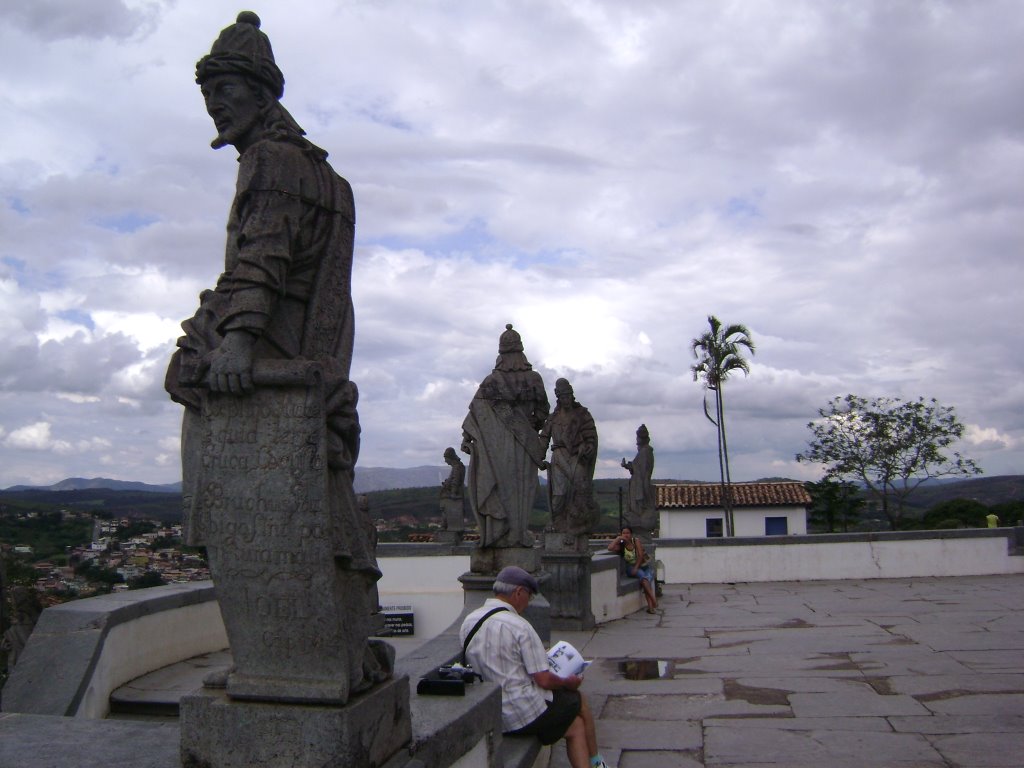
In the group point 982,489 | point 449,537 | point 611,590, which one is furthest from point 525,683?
point 982,489

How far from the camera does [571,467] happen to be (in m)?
11.4

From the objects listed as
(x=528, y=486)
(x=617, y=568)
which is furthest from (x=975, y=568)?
(x=528, y=486)

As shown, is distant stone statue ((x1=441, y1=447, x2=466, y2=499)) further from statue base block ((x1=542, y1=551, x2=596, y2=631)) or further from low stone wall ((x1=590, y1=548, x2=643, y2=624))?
statue base block ((x1=542, y1=551, x2=596, y2=631))

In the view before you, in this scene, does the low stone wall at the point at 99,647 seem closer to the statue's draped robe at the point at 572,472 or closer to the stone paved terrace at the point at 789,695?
the stone paved terrace at the point at 789,695

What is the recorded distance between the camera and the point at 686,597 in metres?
13.7

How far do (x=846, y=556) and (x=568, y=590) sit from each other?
791 centimetres

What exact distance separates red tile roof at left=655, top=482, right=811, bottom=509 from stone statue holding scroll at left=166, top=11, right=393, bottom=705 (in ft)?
116

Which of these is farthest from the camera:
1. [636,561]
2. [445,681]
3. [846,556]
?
[846,556]

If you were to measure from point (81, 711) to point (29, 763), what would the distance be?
252cm

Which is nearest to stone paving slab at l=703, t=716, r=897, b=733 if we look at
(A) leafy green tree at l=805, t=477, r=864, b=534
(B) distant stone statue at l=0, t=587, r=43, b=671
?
(B) distant stone statue at l=0, t=587, r=43, b=671

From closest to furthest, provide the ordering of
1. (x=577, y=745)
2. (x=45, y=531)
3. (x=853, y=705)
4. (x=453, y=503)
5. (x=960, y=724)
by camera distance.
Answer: (x=577, y=745)
(x=960, y=724)
(x=853, y=705)
(x=45, y=531)
(x=453, y=503)

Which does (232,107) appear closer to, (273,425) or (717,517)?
(273,425)

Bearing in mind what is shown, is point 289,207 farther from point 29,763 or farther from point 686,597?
point 686,597

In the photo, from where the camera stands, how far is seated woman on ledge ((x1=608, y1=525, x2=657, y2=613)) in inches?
461
